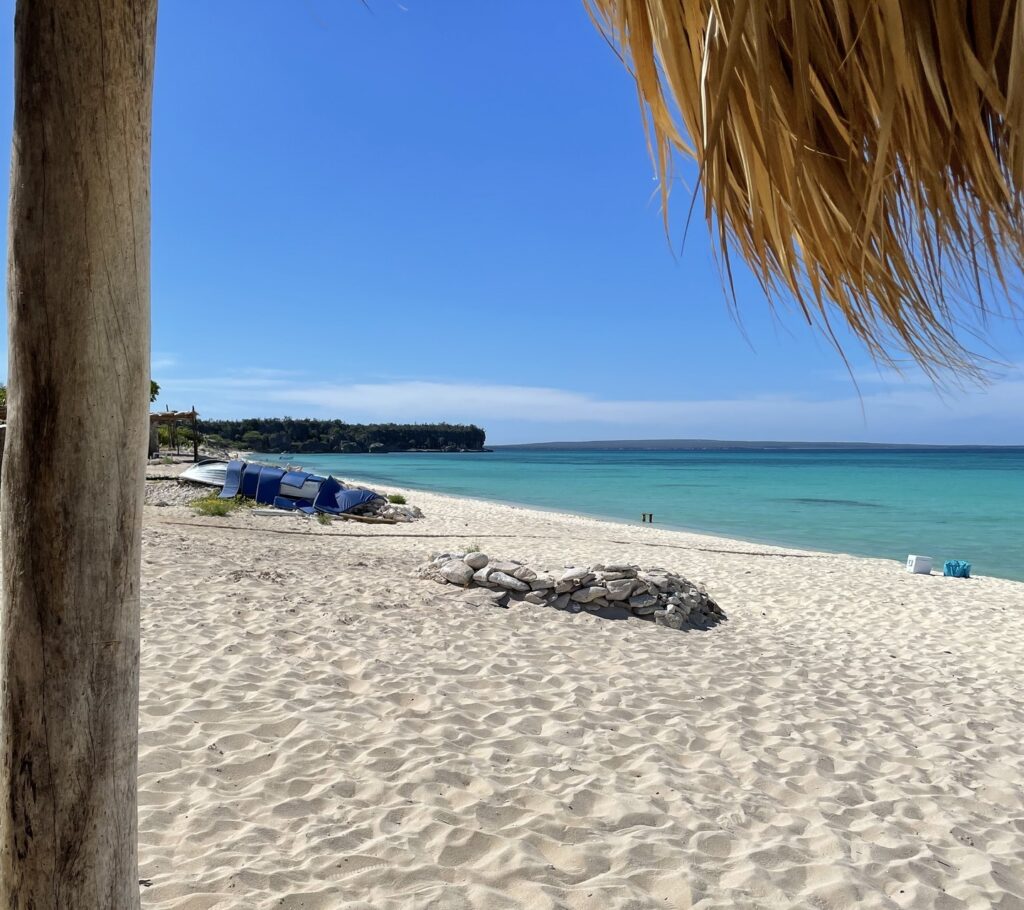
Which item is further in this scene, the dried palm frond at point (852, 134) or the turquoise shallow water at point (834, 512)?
the turquoise shallow water at point (834, 512)

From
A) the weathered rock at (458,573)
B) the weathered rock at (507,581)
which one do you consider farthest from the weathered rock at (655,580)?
the weathered rock at (458,573)

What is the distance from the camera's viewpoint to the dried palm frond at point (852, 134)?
3.85ft

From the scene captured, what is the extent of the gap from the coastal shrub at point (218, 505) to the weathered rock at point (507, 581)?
27.9ft

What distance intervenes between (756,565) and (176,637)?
992cm

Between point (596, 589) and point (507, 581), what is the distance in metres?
0.94

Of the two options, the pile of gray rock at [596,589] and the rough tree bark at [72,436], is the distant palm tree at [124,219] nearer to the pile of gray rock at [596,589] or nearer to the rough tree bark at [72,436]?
the rough tree bark at [72,436]

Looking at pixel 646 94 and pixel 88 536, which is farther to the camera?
pixel 646 94

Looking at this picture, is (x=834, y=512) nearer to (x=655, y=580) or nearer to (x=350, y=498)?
(x=350, y=498)

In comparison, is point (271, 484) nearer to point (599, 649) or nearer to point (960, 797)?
point (599, 649)

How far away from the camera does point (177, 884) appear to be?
2.66 metres

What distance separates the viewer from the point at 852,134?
1397mm

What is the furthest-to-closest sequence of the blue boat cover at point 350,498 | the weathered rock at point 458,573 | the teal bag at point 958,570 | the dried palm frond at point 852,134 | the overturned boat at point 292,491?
the overturned boat at point 292,491, the blue boat cover at point 350,498, the teal bag at point 958,570, the weathered rock at point 458,573, the dried palm frond at point 852,134

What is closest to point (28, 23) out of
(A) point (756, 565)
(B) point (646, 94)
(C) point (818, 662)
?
(B) point (646, 94)

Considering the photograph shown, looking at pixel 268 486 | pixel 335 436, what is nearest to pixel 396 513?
pixel 268 486
